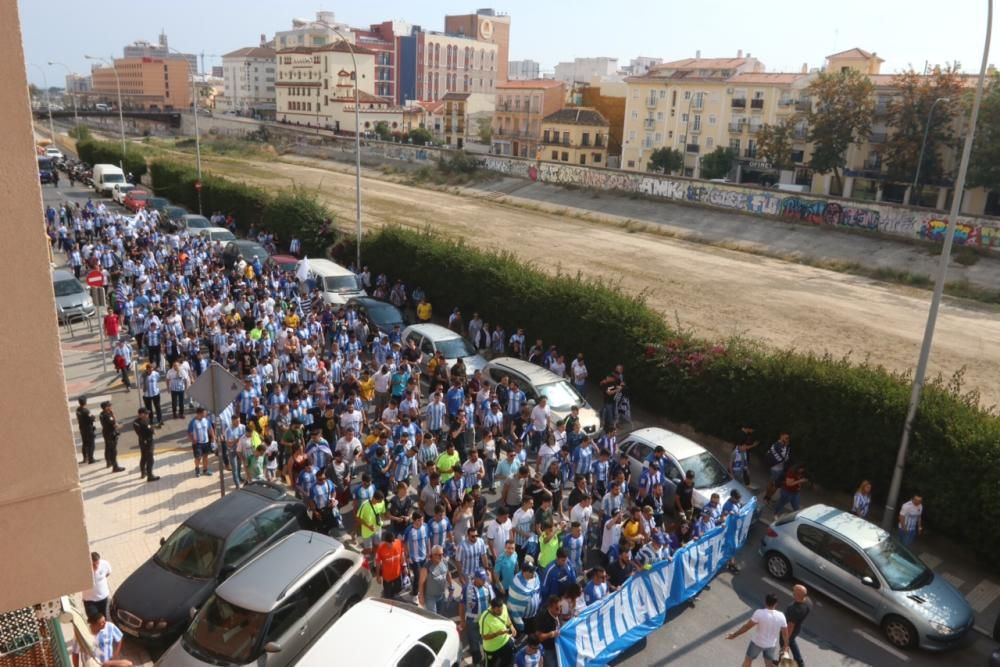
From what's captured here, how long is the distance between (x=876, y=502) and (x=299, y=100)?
131 m

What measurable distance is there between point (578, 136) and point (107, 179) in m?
55.5

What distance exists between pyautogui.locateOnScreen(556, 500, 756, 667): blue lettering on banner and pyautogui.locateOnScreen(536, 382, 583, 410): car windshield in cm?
511

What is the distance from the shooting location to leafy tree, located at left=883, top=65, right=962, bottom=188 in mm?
51750

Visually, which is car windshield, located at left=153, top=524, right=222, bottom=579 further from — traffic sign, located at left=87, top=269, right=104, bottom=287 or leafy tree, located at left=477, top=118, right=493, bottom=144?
leafy tree, located at left=477, top=118, right=493, bottom=144

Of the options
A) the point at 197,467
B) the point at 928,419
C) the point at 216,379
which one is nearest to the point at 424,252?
the point at 197,467

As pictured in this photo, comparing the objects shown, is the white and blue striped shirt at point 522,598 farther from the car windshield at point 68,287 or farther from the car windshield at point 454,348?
the car windshield at point 68,287

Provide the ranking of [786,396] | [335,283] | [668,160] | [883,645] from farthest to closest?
1. [668,160]
2. [335,283]
3. [786,396]
4. [883,645]

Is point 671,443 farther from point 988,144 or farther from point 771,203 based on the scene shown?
point 988,144

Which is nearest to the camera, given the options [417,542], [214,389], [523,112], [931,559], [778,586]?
[417,542]

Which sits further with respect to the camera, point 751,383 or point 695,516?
point 751,383

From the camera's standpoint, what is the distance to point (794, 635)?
9.58 m

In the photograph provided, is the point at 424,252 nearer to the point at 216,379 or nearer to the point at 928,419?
the point at 216,379

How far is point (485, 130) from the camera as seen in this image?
389ft

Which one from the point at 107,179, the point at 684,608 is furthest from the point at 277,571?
the point at 107,179
